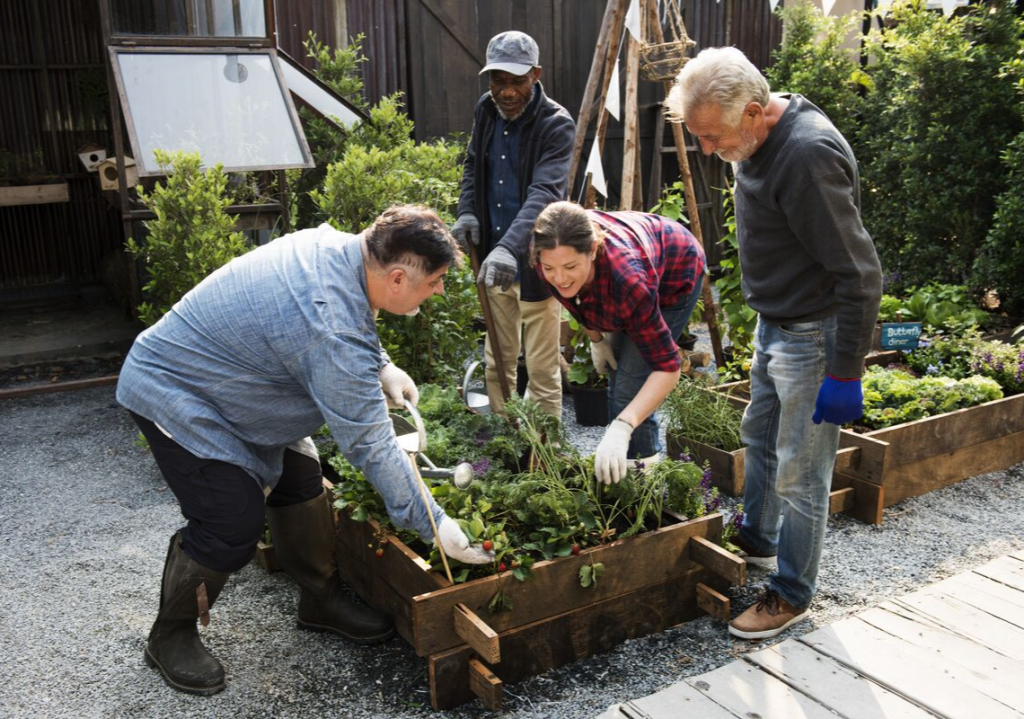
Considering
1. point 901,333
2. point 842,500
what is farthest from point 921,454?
point 901,333

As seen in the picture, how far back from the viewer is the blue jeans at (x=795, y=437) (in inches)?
109

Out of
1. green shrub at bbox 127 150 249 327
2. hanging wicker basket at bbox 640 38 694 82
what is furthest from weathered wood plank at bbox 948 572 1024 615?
green shrub at bbox 127 150 249 327

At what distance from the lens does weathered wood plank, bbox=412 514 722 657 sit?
8.28 feet

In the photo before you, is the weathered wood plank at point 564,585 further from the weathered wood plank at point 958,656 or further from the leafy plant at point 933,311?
the leafy plant at point 933,311

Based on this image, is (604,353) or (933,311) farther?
(933,311)

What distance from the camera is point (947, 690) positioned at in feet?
Result: 8.42

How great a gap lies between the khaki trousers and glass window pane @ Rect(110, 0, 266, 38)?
2824 mm

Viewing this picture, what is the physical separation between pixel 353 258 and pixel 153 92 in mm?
3639

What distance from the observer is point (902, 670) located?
2660 mm

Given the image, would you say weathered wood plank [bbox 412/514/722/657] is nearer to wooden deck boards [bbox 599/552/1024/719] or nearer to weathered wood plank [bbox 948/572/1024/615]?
wooden deck boards [bbox 599/552/1024/719]

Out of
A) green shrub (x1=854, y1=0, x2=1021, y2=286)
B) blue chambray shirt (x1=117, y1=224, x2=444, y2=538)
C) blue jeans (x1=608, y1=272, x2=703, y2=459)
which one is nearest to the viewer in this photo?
blue chambray shirt (x1=117, y1=224, x2=444, y2=538)

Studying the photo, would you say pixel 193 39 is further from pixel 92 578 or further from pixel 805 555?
pixel 805 555

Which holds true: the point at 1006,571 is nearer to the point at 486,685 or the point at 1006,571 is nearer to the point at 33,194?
the point at 486,685

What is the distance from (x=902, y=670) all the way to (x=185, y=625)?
224 cm
